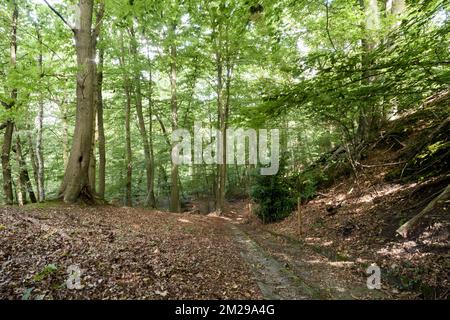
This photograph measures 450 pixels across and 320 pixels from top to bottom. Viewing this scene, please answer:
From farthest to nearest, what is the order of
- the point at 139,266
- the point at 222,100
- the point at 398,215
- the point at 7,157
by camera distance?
the point at 222,100 → the point at 7,157 → the point at 398,215 → the point at 139,266

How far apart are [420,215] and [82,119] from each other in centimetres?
921

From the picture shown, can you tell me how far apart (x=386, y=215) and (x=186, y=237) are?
5.00m

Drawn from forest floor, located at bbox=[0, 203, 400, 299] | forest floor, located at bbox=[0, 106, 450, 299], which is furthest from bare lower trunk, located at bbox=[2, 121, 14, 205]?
forest floor, located at bbox=[0, 203, 400, 299]

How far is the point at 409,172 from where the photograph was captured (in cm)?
738

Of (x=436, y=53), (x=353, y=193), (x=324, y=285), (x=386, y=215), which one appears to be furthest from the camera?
(x=353, y=193)

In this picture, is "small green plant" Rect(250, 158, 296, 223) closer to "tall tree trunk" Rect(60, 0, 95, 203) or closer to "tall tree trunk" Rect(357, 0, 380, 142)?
"tall tree trunk" Rect(357, 0, 380, 142)

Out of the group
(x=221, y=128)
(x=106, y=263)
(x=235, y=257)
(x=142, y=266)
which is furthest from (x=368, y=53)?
(x=221, y=128)

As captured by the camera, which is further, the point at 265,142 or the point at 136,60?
the point at 265,142

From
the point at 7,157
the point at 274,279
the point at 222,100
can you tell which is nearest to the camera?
the point at 274,279

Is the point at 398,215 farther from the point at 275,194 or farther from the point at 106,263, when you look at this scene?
the point at 275,194

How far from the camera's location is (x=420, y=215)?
5.29m
